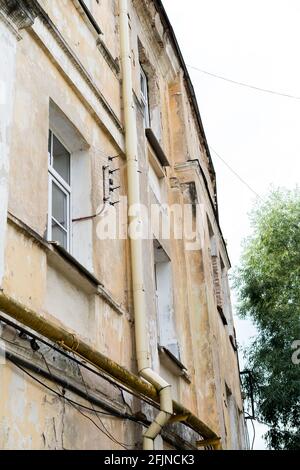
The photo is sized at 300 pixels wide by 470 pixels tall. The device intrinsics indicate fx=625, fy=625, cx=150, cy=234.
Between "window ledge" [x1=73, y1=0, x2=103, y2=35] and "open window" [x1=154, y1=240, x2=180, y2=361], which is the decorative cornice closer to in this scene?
"window ledge" [x1=73, y1=0, x2=103, y2=35]

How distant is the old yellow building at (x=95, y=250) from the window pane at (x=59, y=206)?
21 mm

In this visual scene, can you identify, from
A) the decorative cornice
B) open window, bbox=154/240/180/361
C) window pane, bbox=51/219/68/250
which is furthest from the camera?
open window, bbox=154/240/180/361

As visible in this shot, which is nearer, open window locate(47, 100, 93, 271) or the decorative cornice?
open window locate(47, 100, 93, 271)

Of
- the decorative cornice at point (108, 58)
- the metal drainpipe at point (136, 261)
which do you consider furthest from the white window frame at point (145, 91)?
the decorative cornice at point (108, 58)

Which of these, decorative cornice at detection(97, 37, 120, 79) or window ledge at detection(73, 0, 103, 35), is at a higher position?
window ledge at detection(73, 0, 103, 35)

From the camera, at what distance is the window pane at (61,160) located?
7.14 metres

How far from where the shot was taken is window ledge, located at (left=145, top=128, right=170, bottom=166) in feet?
32.4

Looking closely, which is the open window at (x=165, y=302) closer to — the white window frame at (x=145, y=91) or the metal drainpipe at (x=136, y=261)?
the metal drainpipe at (x=136, y=261)

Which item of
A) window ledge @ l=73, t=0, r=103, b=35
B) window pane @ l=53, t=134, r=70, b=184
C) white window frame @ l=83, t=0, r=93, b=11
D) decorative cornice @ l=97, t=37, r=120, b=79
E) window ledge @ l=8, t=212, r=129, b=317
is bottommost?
window ledge @ l=8, t=212, r=129, b=317

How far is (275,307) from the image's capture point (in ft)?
58.6

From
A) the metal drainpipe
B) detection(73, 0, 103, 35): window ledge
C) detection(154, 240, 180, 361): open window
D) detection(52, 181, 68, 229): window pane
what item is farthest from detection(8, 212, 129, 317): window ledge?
detection(73, 0, 103, 35): window ledge

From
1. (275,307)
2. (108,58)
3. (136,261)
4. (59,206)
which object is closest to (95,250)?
(59,206)

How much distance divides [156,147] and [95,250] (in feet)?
12.5

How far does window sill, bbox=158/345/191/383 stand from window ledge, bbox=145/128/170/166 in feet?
11.6
